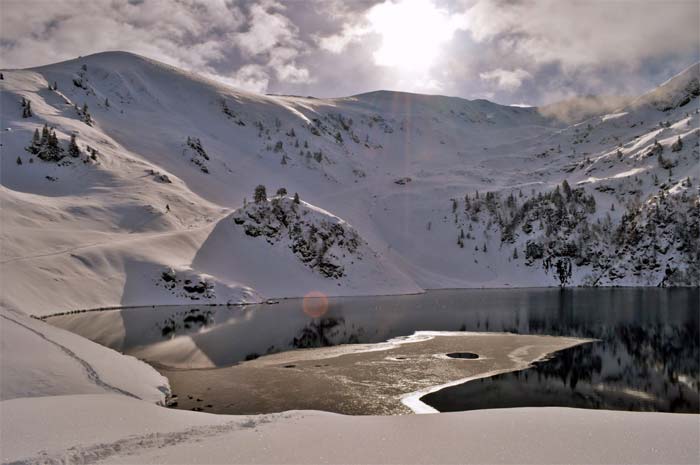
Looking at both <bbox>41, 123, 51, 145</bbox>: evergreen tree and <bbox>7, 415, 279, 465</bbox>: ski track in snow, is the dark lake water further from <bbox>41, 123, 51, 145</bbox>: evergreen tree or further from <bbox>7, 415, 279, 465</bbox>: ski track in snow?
<bbox>41, 123, 51, 145</bbox>: evergreen tree

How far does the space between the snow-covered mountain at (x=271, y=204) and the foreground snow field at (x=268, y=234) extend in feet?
1.58

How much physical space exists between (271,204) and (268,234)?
6.17 meters

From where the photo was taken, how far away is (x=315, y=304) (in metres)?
65.6

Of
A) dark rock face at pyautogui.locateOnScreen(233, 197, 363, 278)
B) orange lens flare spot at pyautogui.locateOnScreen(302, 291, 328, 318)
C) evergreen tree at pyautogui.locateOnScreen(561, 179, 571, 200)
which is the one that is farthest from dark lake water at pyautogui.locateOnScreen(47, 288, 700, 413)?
evergreen tree at pyautogui.locateOnScreen(561, 179, 571, 200)

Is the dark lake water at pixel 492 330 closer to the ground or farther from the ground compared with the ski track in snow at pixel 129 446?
closer to the ground

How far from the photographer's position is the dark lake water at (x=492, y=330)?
2367 centimetres

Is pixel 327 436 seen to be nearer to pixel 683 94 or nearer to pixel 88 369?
pixel 88 369

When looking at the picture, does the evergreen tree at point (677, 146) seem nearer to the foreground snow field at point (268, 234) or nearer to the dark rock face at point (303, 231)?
the foreground snow field at point (268, 234)

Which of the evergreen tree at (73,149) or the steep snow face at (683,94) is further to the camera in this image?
the steep snow face at (683,94)

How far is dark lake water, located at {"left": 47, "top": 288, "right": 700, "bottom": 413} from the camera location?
77.7ft

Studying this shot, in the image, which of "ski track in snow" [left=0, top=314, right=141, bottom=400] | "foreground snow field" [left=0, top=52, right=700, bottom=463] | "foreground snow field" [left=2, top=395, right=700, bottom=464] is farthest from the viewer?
"ski track in snow" [left=0, top=314, right=141, bottom=400]

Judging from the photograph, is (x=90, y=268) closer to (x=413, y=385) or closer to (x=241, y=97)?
(x=413, y=385)

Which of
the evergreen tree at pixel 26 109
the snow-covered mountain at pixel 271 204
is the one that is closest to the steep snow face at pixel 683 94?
the snow-covered mountain at pixel 271 204

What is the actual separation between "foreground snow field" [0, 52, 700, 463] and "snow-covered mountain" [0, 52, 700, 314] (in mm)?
482
